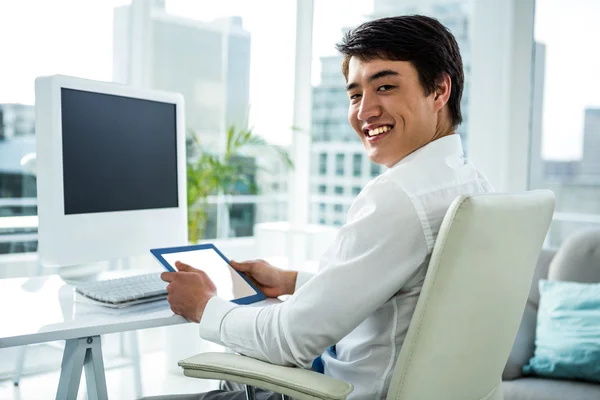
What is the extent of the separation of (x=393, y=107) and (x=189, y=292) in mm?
637

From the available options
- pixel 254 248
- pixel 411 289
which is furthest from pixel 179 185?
pixel 254 248

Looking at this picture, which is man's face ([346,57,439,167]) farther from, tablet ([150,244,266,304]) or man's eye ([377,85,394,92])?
tablet ([150,244,266,304])

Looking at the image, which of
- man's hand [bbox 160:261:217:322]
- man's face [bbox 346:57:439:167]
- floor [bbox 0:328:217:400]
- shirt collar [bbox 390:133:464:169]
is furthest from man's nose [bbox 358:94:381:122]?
floor [bbox 0:328:217:400]

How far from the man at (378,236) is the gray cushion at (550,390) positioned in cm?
100

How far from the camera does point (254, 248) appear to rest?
14.9 feet

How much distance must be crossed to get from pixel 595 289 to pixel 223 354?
1.72m

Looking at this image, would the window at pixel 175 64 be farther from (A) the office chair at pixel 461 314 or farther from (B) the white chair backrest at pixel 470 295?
(B) the white chair backrest at pixel 470 295

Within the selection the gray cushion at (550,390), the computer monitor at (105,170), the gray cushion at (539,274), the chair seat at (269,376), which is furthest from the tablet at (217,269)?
the gray cushion at (539,274)

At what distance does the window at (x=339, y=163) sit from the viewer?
482 centimetres

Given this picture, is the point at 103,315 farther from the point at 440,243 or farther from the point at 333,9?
the point at 333,9

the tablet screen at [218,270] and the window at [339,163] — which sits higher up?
the window at [339,163]

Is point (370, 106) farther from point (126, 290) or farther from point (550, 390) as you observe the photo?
point (550, 390)

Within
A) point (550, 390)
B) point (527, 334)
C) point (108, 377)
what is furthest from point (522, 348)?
point (108, 377)

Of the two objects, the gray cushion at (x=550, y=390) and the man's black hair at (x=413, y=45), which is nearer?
the man's black hair at (x=413, y=45)
